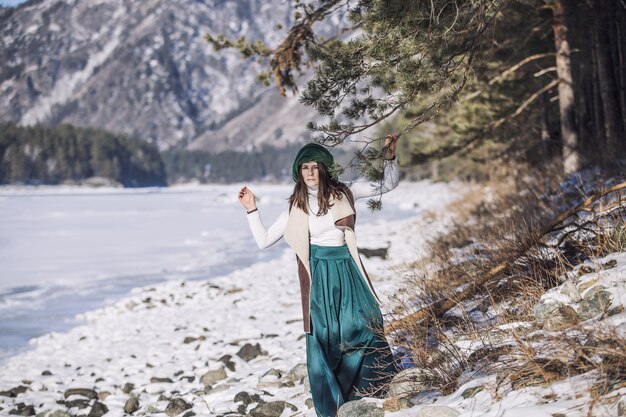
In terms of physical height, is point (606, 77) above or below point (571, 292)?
above

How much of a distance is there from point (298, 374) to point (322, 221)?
84.6 inches

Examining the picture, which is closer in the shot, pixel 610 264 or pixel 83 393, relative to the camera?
pixel 610 264

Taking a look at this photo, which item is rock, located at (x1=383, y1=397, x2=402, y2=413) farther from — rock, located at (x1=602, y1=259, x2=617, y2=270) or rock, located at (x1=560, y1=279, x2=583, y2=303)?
rock, located at (x1=602, y1=259, x2=617, y2=270)

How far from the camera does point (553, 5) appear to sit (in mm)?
9641

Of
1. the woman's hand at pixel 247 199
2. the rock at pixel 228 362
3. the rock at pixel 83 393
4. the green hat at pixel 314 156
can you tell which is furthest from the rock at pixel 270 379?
the green hat at pixel 314 156

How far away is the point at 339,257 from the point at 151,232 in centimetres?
2405

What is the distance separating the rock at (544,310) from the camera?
382 cm

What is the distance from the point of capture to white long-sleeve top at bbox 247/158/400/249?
4.16 metres

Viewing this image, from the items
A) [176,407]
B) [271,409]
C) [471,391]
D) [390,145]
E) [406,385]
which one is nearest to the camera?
[471,391]

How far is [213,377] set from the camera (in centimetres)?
627

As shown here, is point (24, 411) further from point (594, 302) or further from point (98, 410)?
point (594, 302)

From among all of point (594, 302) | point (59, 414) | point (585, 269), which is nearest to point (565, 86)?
point (585, 269)

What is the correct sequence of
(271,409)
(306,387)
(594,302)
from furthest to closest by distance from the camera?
(306,387) → (271,409) → (594,302)

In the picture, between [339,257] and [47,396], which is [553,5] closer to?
[339,257]
